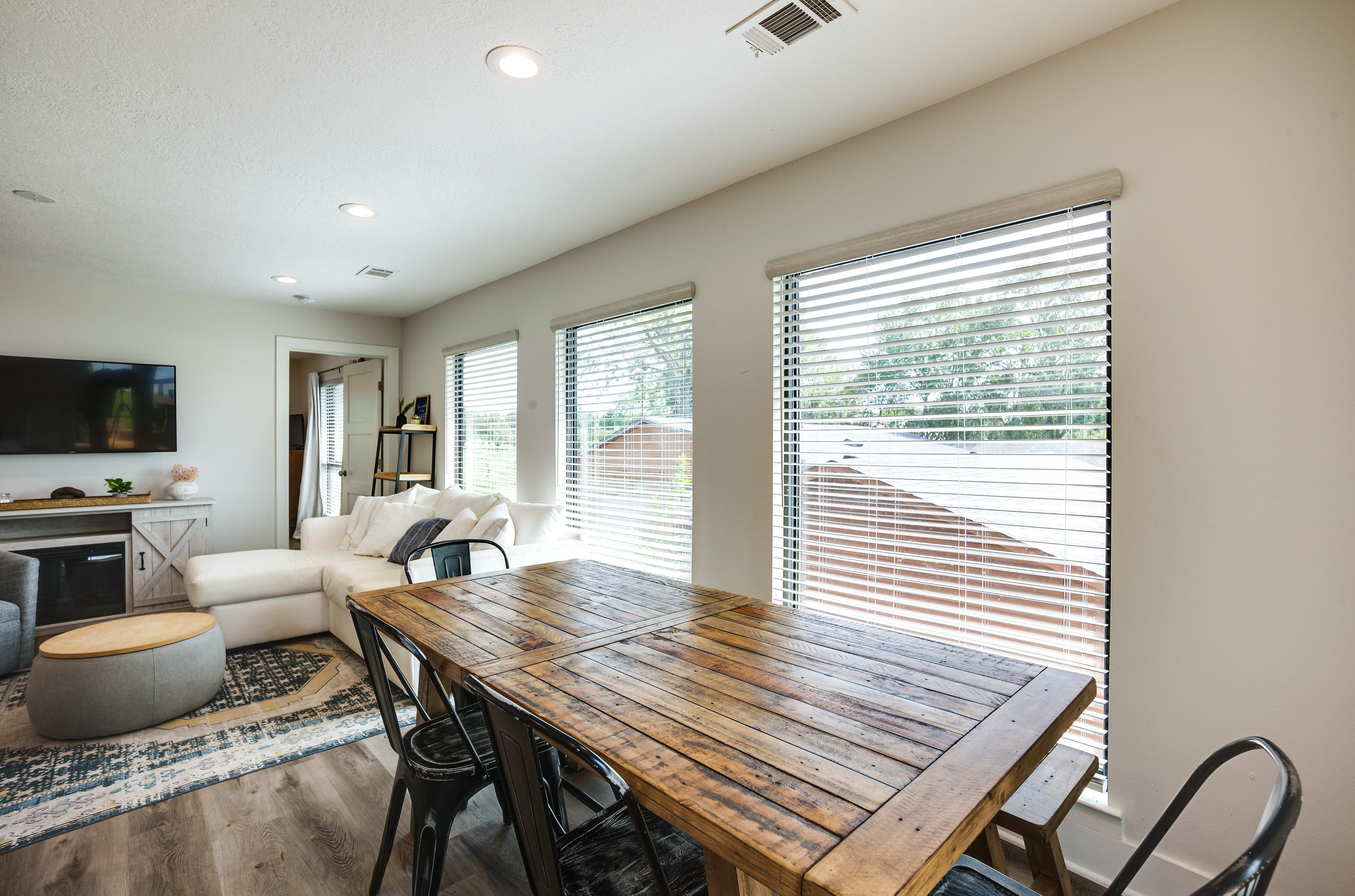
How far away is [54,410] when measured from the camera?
4.37 meters

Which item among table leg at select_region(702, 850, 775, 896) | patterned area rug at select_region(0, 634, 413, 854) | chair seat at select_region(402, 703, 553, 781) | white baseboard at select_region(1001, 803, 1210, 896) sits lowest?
patterned area rug at select_region(0, 634, 413, 854)

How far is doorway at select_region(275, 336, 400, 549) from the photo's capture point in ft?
17.6

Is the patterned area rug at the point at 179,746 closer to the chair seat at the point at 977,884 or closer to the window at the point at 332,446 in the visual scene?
the chair seat at the point at 977,884

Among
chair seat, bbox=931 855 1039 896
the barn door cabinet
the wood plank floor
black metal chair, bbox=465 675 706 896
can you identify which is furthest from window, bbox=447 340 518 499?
chair seat, bbox=931 855 1039 896

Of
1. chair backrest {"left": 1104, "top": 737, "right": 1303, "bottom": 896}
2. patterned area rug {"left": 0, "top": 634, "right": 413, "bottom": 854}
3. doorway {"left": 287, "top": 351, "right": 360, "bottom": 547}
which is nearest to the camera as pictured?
chair backrest {"left": 1104, "top": 737, "right": 1303, "bottom": 896}

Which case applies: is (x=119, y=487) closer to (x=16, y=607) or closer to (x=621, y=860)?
(x=16, y=607)

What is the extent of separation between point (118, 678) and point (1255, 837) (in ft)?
11.9

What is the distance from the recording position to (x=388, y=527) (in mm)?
4426

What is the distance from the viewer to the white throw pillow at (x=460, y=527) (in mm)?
3730

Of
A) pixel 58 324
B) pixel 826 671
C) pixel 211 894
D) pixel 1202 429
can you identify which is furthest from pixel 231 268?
pixel 1202 429

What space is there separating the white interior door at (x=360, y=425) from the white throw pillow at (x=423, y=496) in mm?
1382

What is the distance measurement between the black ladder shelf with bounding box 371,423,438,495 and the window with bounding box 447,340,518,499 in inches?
10.4

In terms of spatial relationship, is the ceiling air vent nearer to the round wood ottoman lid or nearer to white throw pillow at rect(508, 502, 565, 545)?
white throw pillow at rect(508, 502, 565, 545)

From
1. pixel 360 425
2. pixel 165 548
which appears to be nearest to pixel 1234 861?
pixel 165 548
